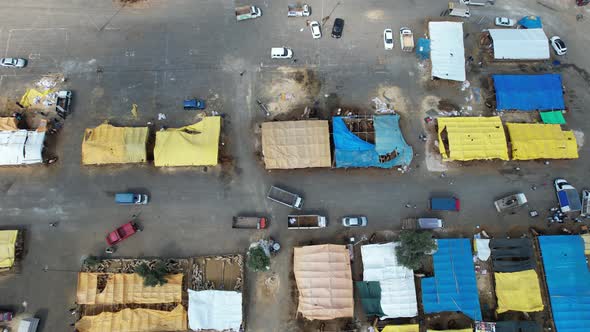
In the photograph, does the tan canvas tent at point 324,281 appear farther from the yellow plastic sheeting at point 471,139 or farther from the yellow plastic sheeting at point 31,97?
the yellow plastic sheeting at point 31,97

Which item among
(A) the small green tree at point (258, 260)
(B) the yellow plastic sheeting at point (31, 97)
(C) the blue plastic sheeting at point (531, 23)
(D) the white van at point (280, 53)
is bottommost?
(A) the small green tree at point (258, 260)

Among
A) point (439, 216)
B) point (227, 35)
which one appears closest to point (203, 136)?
point (227, 35)

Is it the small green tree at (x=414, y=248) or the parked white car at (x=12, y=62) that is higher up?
the parked white car at (x=12, y=62)

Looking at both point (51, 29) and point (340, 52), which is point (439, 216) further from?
point (51, 29)

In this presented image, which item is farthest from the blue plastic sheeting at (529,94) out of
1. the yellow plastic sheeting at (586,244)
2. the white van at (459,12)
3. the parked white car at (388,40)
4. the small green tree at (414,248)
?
the small green tree at (414,248)

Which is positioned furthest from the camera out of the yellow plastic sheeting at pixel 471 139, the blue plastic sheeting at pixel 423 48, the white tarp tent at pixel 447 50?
the blue plastic sheeting at pixel 423 48

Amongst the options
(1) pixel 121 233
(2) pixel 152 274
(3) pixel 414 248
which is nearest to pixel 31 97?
(1) pixel 121 233
